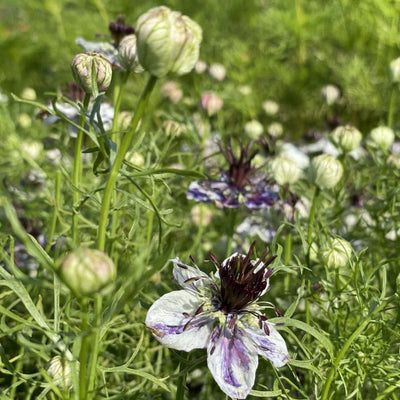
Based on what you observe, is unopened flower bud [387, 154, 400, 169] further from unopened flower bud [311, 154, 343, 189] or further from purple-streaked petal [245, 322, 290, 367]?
purple-streaked petal [245, 322, 290, 367]

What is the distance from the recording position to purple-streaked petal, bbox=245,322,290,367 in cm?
55

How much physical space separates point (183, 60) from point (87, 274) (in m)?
0.19

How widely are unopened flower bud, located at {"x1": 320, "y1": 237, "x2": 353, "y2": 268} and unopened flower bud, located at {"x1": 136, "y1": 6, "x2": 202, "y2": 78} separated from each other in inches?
14.4

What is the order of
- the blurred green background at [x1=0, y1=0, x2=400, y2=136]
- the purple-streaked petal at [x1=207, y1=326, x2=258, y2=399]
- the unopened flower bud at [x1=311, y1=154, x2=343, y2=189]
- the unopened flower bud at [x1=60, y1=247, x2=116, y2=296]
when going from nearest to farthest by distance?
the unopened flower bud at [x1=60, y1=247, x2=116, y2=296], the purple-streaked petal at [x1=207, y1=326, x2=258, y2=399], the unopened flower bud at [x1=311, y1=154, x2=343, y2=189], the blurred green background at [x1=0, y1=0, x2=400, y2=136]

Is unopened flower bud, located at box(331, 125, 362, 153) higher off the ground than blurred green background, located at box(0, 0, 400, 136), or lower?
higher

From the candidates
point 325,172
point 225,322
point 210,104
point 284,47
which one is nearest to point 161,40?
point 225,322

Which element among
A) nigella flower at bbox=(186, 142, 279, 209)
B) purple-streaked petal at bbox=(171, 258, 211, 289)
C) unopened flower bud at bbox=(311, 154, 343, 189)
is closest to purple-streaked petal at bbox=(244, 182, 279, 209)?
nigella flower at bbox=(186, 142, 279, 209)

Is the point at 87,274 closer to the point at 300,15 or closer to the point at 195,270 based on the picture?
the point at 195,270

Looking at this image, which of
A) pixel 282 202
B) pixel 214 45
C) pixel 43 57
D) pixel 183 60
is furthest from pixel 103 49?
pixel 43 57

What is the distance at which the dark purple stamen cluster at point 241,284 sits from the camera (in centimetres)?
60

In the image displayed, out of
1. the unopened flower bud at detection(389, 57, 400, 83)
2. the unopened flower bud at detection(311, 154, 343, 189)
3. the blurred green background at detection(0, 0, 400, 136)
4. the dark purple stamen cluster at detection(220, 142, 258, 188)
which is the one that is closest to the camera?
the unopened flower bud at detection(311, 154, 343, 189)

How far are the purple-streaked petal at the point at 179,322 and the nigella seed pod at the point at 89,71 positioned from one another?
24 centimetres

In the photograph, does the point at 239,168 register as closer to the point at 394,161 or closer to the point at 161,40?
the point at 394,161

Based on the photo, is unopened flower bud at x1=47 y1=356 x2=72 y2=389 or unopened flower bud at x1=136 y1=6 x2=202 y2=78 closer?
unopened flower bud at x1=136 y1=6 x2=202 y2=78
